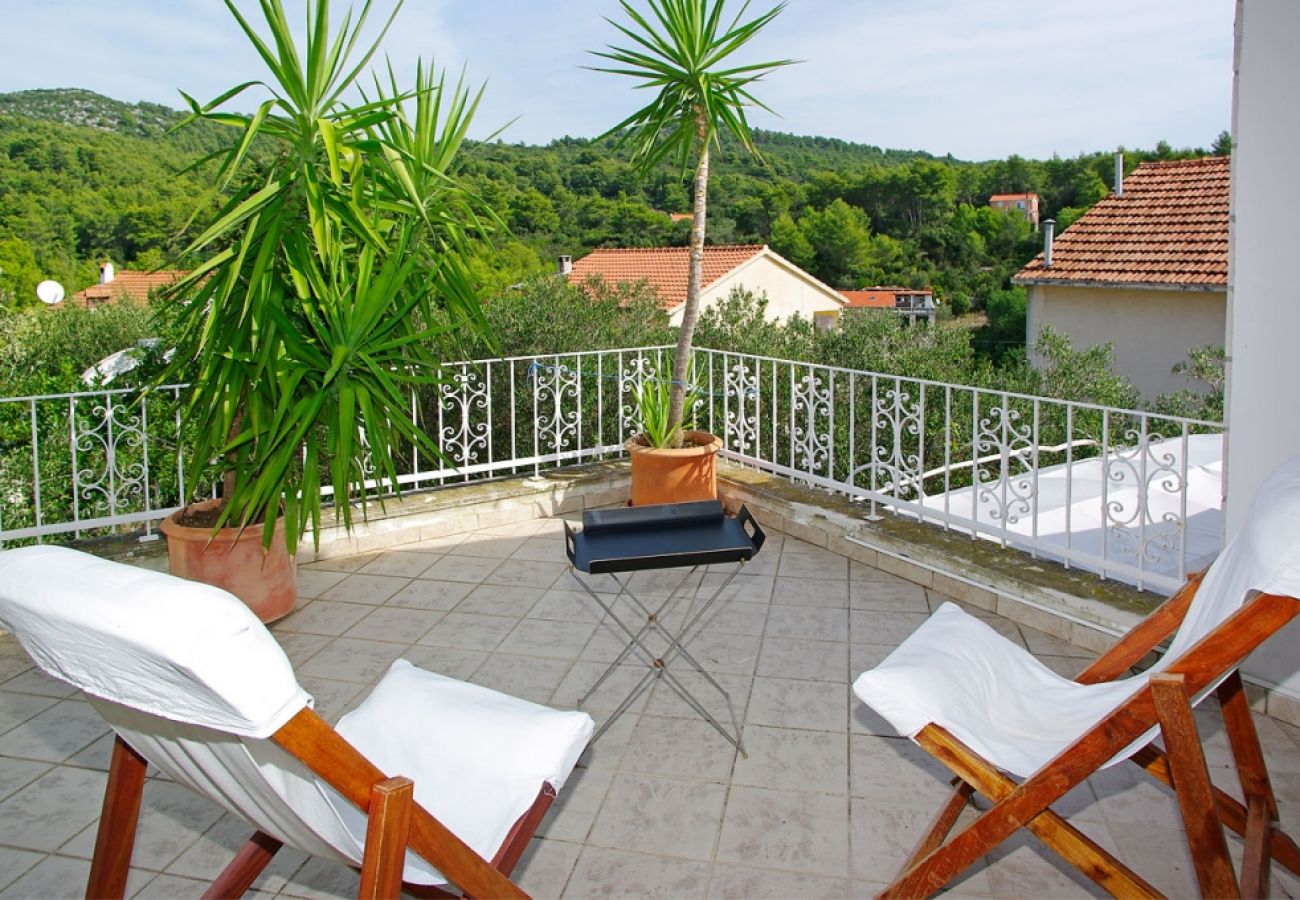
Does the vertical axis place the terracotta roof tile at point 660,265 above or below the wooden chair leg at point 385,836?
above

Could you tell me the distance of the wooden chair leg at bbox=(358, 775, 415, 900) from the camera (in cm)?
A: 145

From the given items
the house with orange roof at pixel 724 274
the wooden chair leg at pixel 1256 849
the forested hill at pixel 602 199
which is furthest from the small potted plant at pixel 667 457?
the house with orange roof at pixel 724 274

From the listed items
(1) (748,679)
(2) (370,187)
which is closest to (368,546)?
(2) (370,187)

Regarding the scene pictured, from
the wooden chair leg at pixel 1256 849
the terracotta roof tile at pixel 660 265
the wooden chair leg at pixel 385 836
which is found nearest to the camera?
the wooden chair leg at pixel 385 836

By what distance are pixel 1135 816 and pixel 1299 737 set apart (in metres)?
0.79

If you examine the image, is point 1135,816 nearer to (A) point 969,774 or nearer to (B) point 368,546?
(A) point 969,774

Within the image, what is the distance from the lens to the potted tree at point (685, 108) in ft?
17.5

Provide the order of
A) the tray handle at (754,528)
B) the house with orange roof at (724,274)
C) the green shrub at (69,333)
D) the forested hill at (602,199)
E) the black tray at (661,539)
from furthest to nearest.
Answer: the house with orange roof at (724,274) → the forested hill at (602,199) → the green shrub at (69,333) → the tray handle at (754,528) → the black tray at (661,539)

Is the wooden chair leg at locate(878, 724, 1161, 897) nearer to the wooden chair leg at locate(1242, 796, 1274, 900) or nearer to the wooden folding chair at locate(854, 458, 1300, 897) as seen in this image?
the wooden folding chair at locate(854, 458, 1300, 897)

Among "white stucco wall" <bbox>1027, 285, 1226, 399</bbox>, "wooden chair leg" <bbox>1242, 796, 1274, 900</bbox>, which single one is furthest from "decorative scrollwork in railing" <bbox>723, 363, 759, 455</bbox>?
"white stucco wall" <bbox>1027, 285, 1226, 399</bbox>

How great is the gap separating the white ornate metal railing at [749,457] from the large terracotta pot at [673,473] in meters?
0.45

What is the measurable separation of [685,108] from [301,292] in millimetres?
2867

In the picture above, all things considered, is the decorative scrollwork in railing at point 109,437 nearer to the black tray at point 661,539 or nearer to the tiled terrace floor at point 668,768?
the tiled terrace floor at point 668,768

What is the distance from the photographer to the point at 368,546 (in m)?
4.98
